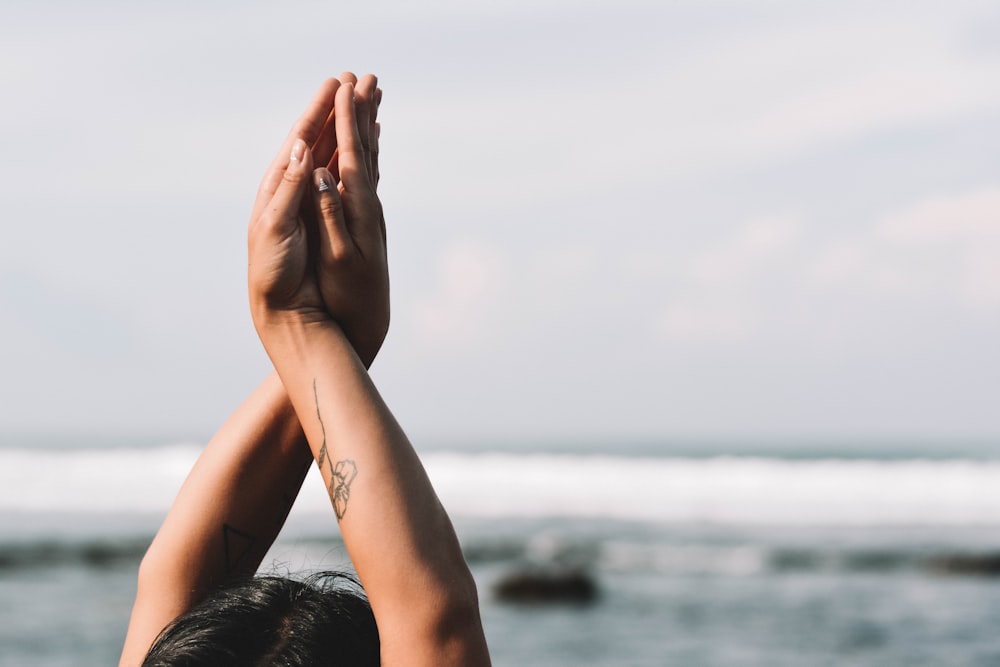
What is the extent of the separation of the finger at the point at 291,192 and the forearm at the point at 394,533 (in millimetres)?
269

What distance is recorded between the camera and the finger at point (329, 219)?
162 centimetres

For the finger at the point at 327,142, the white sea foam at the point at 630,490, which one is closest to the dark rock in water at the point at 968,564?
the white sea foam at the point at 630,490

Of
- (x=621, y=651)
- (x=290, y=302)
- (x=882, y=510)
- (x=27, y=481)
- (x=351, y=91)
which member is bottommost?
(x=621, y=651)

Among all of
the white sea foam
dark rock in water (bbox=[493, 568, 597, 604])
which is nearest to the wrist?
dark rock in water (bbox=[493, 568, 597, 604])

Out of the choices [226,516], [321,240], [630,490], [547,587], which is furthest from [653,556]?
[321,240]

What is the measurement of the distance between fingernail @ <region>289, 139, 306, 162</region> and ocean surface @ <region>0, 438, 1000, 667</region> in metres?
0.76

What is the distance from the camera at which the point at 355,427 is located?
151 cm

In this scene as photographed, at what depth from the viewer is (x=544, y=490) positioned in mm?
30688

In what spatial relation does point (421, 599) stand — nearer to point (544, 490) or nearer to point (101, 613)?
point (101, 613)

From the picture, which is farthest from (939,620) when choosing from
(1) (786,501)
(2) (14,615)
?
(1) (786,501)

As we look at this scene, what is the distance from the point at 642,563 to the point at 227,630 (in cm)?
1687

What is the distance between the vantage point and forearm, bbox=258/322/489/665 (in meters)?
1.43

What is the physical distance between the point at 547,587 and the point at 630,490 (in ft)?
55.5

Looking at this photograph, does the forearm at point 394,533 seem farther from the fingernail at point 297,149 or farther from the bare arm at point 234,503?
the fingernail at point 297,149
